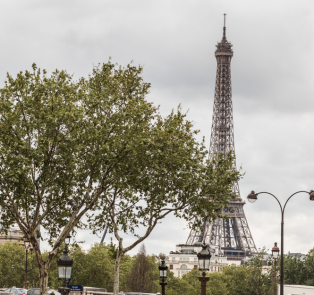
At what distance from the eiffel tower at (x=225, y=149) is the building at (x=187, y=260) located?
1405 centimetres

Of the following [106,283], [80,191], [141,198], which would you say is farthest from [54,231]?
[106,283]

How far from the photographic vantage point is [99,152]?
32.4 m

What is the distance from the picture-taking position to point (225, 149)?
159500 mm

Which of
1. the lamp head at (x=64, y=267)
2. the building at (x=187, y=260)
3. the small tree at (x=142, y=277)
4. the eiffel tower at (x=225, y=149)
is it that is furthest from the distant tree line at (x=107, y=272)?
the building at (x=187, y=260)

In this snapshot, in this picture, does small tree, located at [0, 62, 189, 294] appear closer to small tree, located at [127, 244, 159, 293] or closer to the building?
small tree, located at [127, 244, 159, 293]

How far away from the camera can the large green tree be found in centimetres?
3098

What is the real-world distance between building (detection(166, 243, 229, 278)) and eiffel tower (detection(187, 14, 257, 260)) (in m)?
14.0

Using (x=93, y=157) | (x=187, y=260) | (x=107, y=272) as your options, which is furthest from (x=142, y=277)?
(x=187, y=260)

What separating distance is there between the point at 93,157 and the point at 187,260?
515 ft

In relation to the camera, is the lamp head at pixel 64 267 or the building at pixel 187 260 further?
the building at pixel 187 260

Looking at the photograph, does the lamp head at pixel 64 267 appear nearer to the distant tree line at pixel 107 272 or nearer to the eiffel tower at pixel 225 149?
the distant tree line at pixel 107 272

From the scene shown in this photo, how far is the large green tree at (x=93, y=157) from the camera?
102 feet

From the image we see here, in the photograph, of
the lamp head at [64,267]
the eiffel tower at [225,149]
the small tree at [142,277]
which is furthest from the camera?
the eiffel tower at [225,149]

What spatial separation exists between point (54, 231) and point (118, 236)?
4123 millimetres
